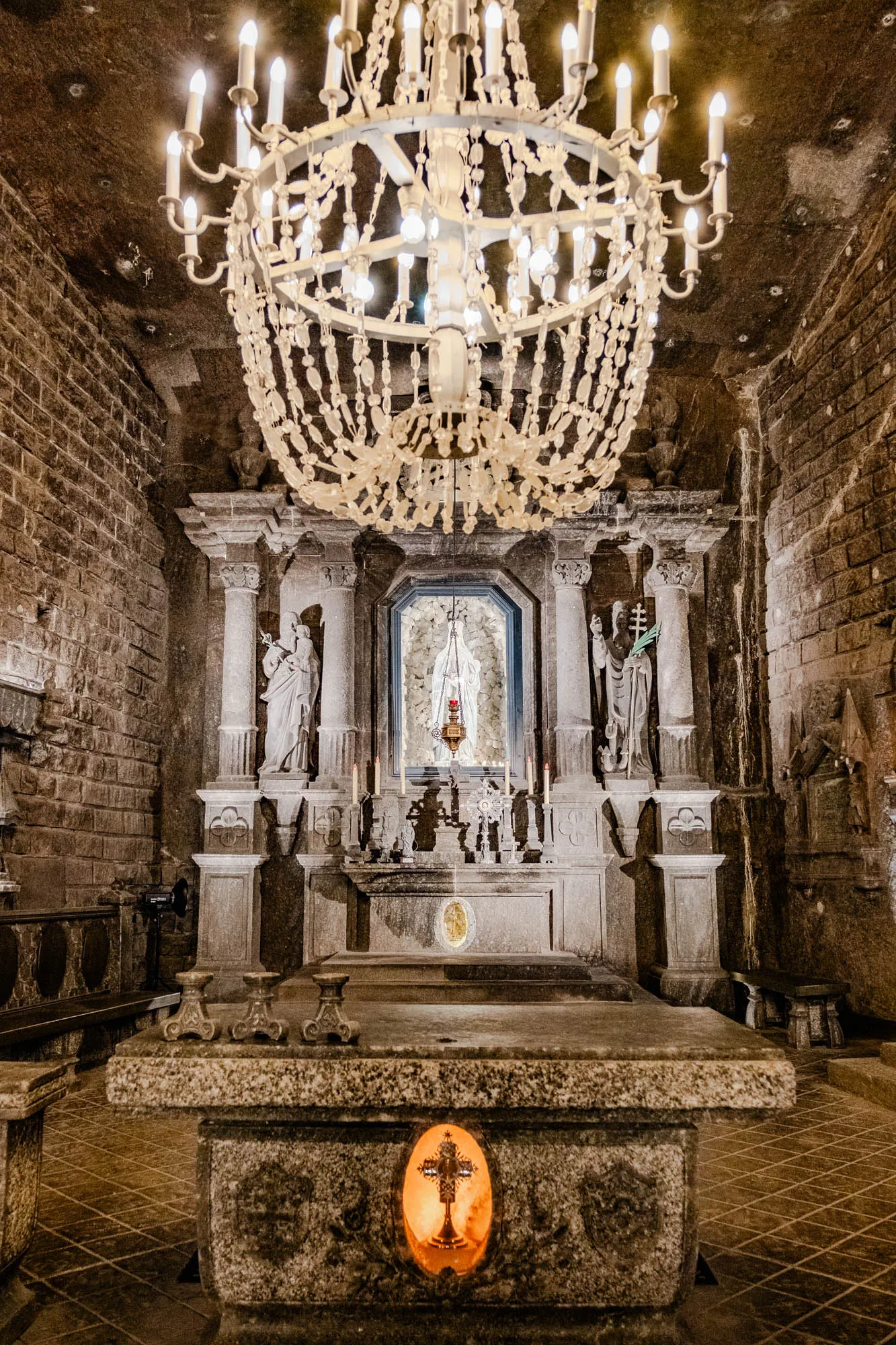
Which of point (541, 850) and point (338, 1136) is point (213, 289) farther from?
point (338, 1136)

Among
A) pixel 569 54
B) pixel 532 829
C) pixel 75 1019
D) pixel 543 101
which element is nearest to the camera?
pixel 569 54

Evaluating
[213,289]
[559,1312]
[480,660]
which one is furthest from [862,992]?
[213,289]

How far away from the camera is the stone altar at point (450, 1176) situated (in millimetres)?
2461

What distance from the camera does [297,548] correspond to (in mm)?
8508

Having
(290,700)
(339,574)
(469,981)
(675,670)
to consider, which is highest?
(339,574)

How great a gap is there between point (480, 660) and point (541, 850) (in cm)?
173

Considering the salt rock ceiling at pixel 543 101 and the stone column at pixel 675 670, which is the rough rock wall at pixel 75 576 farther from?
the stone column at pixel 675 670

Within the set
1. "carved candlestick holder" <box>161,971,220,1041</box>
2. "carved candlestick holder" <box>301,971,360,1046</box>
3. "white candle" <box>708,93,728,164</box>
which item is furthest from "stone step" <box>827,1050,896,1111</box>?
"white candle" <box>708,93,728,164</box>

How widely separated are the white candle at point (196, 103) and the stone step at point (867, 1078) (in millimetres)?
5320

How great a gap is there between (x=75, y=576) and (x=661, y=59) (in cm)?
526

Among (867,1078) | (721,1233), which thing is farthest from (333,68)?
(867,1078)

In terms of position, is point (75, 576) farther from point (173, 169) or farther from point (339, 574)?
point (173, 169)

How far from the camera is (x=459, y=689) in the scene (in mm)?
8148

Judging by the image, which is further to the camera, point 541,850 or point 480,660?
point 480,660
